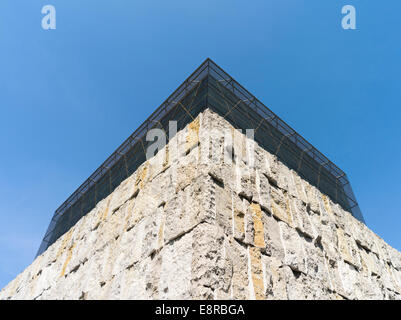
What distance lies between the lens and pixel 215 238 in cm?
328

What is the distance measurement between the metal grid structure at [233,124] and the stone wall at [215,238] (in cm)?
48

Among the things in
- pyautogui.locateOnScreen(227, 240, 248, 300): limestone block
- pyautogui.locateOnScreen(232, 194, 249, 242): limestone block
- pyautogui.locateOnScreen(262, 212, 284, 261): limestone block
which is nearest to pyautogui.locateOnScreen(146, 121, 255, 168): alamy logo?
pyautogui.locateOnScreen(232, 194, 249, 242): limestone block

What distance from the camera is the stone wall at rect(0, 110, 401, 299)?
3.32 m

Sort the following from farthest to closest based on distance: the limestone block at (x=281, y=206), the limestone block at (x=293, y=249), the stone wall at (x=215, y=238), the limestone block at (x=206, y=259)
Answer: the limestone block at (x=281, y=206) → the limestone block at (x=293, y=249) → the stone wall at (x=215, y=238) → the limestone block at (x=206, y=259)

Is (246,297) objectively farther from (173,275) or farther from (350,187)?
(350,187)

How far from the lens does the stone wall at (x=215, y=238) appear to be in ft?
10.9

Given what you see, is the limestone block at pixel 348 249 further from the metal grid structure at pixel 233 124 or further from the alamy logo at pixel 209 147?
the alamy logo at pixel 209 147

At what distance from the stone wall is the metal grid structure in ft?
1.58

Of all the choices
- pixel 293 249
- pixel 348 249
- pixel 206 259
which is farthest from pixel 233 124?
pixel 348 249

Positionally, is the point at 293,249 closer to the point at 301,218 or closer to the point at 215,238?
the point at 301,218

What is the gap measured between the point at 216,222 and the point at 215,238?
0.23m

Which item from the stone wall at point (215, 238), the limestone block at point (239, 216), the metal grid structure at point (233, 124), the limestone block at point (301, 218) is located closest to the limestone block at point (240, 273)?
the stone wall at point (215, 238)

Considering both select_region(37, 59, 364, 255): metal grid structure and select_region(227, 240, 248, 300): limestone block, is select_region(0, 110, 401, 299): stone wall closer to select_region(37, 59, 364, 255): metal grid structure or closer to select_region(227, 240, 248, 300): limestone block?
select_region(227, 240, 248, 300): limestone block

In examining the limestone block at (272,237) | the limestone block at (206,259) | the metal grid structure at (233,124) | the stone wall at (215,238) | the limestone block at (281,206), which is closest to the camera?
the limestone block at (206,259)
